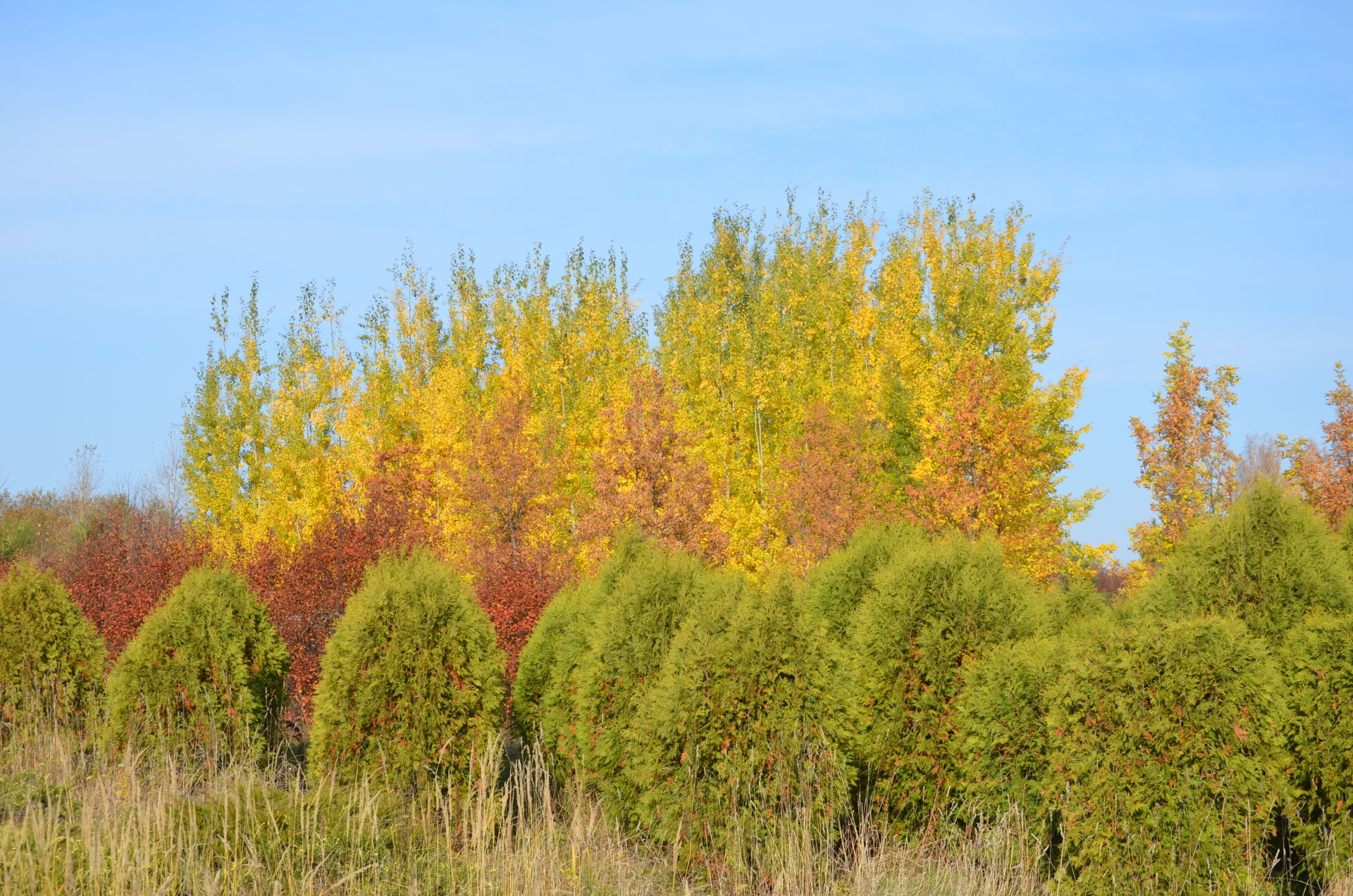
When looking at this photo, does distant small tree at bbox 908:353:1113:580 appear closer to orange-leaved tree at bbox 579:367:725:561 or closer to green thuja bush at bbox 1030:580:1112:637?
orange-leaved tree at bbox 579:367:725:561

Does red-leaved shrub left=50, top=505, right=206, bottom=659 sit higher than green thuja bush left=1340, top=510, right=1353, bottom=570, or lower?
higher

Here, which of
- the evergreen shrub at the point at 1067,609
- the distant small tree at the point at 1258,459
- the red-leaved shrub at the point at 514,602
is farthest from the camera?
the distant small tree at the point at 1258,459

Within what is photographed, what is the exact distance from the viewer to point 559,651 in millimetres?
9375

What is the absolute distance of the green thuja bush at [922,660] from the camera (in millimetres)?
7273

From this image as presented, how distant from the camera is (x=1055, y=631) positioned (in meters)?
8.75

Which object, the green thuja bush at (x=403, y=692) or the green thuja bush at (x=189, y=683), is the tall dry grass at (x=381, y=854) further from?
the green thuja bush at (x=189, y=683)

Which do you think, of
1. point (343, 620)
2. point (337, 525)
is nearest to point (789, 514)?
point (337, 525)

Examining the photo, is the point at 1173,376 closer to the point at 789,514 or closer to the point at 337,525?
the point at 789,514

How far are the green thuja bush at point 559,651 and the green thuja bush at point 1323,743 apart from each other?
16.4 ft

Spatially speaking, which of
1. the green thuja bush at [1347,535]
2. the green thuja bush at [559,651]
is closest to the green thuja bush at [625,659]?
the green thuja bush at [559,651]

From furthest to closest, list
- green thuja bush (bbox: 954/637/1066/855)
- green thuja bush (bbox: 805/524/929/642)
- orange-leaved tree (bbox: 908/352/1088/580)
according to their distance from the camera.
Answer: orange-leaved tree (bbox: 908/352/1088/580)
green thuja bush (bbox: 805/524/929/642)
green thuja bush (bbox: 954/637/1066/855)

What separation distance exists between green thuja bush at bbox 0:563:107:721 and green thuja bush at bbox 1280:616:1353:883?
10.9 m

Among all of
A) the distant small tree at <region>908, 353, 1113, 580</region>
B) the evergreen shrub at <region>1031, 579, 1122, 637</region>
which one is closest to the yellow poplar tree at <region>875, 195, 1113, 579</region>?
the distant small tree at <region>908, 353, 1113, 580</region>

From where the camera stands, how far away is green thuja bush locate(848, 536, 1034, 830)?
7.27 metres
